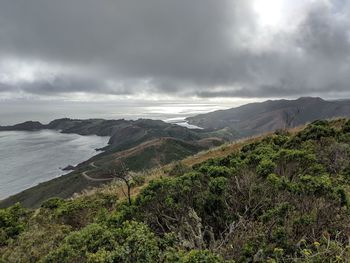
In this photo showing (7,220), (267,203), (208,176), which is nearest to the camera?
(267,203)

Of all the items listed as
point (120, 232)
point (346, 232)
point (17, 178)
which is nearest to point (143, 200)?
point (120, 232)

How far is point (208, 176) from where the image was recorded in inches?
467

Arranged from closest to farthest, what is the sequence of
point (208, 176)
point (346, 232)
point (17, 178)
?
point (346, 232) < point (208, 176) < point (17, 178)

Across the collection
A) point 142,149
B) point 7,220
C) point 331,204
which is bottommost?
point 142,149

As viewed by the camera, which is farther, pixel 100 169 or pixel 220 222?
pixel 100 169

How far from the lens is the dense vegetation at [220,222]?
6188mm

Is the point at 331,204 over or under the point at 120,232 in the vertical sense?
over

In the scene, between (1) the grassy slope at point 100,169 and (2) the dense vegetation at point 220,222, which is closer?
(2) the dense vegetation at point 220,222

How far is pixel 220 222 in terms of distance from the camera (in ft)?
29.4

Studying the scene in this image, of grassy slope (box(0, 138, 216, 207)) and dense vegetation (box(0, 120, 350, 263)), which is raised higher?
dense vegetation (box(0, 120, 350, 263))

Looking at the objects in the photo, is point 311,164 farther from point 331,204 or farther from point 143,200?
point 143,200

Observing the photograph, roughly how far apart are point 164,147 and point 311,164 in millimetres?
139048

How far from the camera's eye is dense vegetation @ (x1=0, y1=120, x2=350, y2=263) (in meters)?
6.19

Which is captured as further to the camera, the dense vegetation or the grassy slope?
the grassy slope
